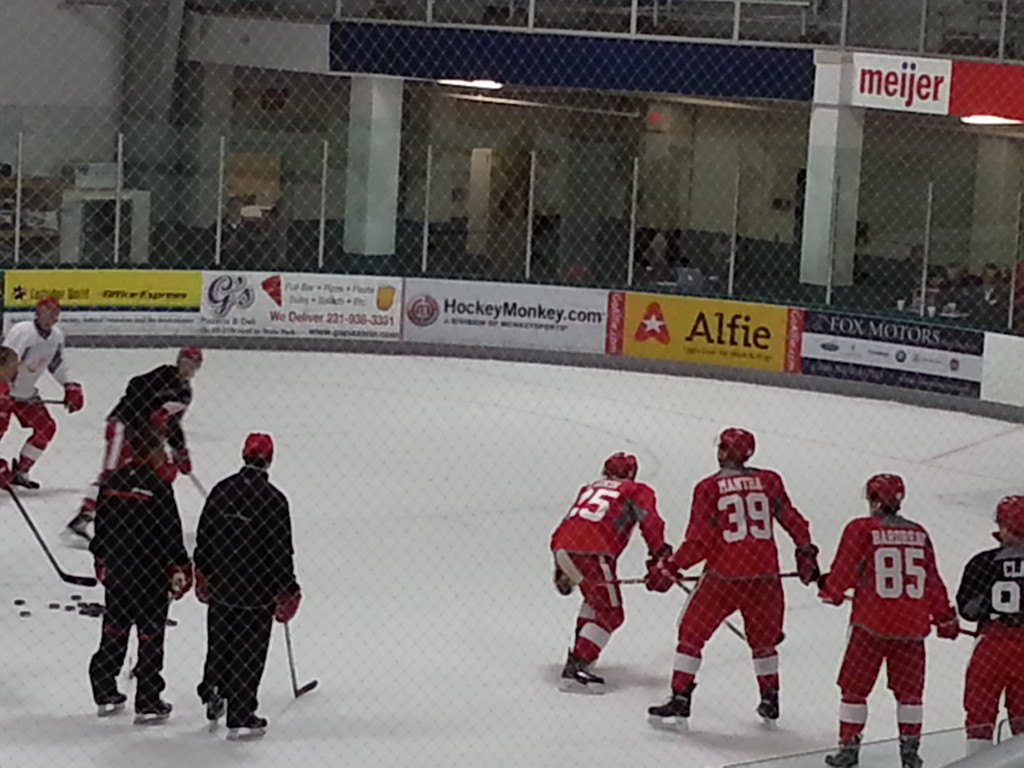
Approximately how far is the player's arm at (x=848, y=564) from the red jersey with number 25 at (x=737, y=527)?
0.46 meters

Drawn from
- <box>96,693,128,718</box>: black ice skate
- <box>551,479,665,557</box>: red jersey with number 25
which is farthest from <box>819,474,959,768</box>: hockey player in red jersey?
<box>96,693,128,718</box>: black ice skate

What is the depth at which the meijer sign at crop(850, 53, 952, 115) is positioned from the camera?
1700cm

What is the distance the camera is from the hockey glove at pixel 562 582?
27.1 ft

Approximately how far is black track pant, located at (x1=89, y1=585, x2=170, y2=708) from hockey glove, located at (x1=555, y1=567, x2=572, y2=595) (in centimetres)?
162

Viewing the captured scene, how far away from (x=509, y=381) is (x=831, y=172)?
12.3 ft

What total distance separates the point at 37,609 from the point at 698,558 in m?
2.93

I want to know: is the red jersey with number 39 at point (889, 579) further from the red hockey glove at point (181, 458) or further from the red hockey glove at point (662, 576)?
the red hockey glove at point (181, 458)

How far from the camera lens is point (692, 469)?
12.9 m

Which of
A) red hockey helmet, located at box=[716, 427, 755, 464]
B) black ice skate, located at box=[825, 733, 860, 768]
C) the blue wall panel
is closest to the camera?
black ice skate, located at box=[825, 733, 860, 768]

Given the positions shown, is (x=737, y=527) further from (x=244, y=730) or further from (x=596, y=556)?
(x=244, y=730)

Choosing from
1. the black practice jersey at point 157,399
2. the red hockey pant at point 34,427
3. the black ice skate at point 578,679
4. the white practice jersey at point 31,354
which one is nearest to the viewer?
the black ice skate at point 578,679

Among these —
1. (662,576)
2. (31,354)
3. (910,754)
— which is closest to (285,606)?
(662,576)

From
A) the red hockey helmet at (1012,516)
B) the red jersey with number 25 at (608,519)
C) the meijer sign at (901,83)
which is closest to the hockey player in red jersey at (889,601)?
the red hockey helmet at (1012,516)

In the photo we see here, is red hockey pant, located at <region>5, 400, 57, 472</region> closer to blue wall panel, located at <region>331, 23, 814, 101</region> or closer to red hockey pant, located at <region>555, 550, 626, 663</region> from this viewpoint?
red hockey pant, located at <region>555, 550, 626, 663</region>
